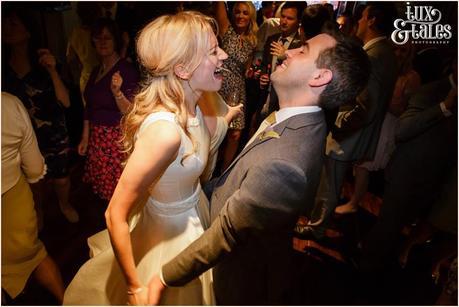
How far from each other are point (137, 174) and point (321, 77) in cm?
80

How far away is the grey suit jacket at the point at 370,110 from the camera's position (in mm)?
2016

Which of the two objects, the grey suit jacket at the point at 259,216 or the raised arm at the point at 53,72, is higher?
the raised arm at the point at 53,72

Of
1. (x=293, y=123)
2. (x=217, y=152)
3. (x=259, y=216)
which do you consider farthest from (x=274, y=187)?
(x=217, y=152)

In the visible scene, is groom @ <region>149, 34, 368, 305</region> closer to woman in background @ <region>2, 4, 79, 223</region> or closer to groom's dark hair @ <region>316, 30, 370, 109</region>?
groom's dark hair @ <region>316, 30, 370, 109</region>

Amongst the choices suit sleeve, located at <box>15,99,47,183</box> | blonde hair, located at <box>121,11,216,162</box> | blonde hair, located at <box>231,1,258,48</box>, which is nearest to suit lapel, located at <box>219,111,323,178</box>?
blonde hair, located at <box>121,11,216,162</box>

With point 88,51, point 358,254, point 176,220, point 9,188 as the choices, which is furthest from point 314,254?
point 88,51

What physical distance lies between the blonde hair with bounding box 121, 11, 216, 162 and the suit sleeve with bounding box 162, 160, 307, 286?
292 mm

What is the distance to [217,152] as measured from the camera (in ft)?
5.39

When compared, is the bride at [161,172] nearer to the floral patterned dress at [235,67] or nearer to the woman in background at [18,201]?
the woman in background at [18,201]

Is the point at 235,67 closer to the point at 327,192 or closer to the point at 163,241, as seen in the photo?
the point at 327,192

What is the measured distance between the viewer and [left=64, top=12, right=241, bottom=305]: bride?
106 cm

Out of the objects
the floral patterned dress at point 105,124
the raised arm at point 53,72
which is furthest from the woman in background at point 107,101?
the raised arm at point 53,72

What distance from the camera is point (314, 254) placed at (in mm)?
2457

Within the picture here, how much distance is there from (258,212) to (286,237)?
1.08 ft
